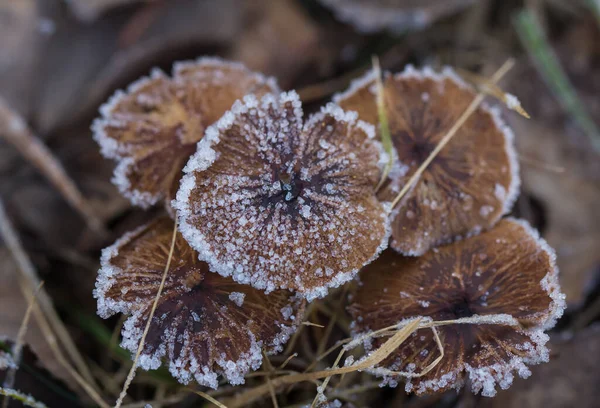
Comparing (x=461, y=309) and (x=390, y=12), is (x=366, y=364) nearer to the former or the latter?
(x=461, y=309)

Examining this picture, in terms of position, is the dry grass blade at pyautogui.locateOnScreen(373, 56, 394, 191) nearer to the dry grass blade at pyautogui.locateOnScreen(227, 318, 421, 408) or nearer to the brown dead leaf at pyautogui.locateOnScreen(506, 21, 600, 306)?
the dry grass blade at pyautogui.locateOnScreen(227, 318, 421, 408)

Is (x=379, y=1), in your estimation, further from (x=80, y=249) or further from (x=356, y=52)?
(x=80, y=249)

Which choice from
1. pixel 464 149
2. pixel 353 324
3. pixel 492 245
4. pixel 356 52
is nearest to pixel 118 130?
pixel 353 324

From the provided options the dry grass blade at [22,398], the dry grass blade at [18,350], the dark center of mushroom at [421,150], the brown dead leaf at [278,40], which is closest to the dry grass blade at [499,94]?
the dark center of mushroom at [421,150]

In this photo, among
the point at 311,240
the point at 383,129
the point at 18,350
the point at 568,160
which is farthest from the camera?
the point at 568,160

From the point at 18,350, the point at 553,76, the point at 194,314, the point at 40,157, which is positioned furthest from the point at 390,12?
the point at 18,350

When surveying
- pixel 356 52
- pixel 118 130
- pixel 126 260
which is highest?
pixel 118 130

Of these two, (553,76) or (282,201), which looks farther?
(553,76)
